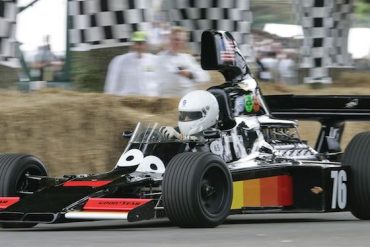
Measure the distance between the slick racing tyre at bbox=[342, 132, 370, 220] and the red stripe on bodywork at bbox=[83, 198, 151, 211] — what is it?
266cm

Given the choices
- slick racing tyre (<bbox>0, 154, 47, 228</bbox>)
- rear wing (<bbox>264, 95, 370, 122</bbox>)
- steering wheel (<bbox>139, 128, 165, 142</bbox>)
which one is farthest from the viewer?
rear wing (<bbox>264, 95, 370, 122</bbox>)

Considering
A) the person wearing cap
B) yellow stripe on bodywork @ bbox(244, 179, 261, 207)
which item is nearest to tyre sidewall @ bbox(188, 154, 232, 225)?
yellow stripe on bodywork @ bbox(244, 179, 261, 207)

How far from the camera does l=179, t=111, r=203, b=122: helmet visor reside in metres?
10.9

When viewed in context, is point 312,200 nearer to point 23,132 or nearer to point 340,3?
point 23,132

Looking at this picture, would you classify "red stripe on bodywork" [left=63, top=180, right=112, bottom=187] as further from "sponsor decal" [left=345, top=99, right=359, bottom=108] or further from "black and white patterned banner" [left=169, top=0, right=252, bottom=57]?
"black and white patterned banner" [left=169, top=0, right=252, bottom=57]

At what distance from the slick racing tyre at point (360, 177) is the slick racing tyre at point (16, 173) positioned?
305 centimetres

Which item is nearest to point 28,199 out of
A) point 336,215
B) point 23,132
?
point 23,132

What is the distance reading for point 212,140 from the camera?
10805 millimetres

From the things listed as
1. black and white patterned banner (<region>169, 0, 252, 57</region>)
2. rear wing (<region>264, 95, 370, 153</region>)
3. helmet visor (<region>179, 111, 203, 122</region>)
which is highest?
black and white patterned banner (<region>169, 0, 252, 57</region>)

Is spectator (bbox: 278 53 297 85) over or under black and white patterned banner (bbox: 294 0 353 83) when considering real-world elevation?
under

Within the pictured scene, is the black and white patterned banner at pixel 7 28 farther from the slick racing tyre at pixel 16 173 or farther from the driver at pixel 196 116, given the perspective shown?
the driver at pixel 196 116

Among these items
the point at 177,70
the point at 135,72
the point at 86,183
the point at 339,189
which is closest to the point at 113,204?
the point at 86,183

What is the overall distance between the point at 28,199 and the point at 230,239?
79.6 inches

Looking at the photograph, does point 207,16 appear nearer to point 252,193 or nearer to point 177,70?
point 177,70
